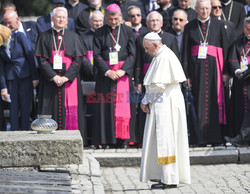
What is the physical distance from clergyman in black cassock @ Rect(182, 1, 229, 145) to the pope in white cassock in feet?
9.26

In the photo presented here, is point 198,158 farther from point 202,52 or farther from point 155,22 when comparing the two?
point 155,22

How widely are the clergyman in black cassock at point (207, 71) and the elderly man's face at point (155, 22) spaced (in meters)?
0.56

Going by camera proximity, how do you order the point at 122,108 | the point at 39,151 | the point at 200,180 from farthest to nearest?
the point at 122,108 → the point at 200,180 → the point at 39,151

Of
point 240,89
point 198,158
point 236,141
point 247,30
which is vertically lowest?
point 198,158

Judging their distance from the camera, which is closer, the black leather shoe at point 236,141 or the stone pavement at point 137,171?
the stone pavement at point 137,171

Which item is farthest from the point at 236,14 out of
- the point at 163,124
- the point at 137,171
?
the point at 163,124

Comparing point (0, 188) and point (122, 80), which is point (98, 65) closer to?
point (122, 80)

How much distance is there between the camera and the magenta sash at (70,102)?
11359mm

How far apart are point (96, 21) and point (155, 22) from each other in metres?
1.31

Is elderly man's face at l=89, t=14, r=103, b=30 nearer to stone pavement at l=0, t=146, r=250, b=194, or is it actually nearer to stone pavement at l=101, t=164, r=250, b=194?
stone pavement at l=0, t=146, r=250, b=194

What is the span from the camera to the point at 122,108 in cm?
1146

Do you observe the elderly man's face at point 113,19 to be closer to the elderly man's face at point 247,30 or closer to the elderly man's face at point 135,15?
the elderly man's face at point 135,15

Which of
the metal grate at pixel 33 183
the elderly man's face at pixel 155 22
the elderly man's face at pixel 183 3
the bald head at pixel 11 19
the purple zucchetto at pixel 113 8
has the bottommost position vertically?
the metal grate at pixel 33 183

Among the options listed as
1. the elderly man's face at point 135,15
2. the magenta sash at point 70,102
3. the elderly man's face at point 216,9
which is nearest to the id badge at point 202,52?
the elderly man's face at point 216,9
